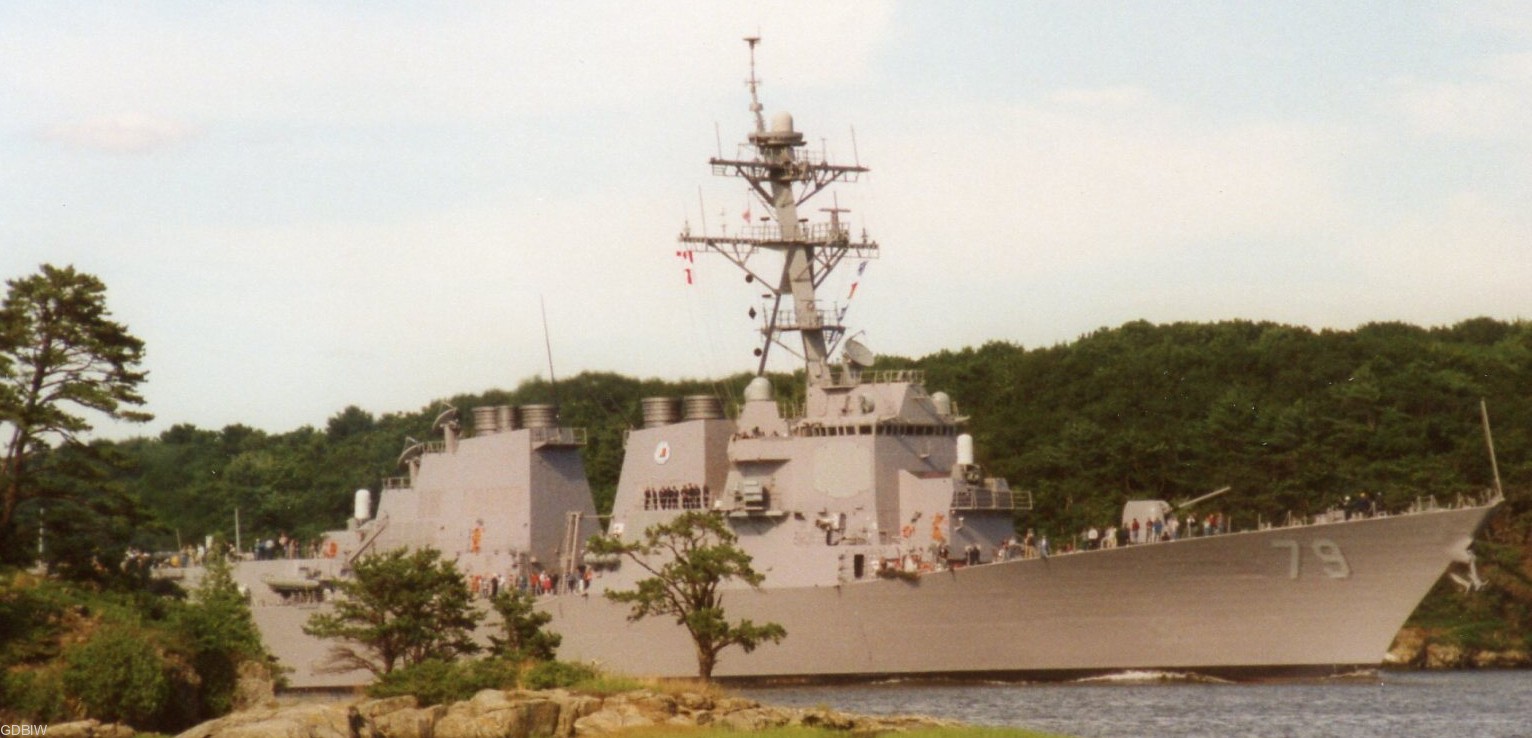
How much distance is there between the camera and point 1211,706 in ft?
113

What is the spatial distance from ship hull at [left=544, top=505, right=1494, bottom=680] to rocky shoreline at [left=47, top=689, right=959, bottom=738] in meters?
11.4

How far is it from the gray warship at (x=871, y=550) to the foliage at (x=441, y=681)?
1191 cm

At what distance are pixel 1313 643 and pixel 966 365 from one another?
118 feet

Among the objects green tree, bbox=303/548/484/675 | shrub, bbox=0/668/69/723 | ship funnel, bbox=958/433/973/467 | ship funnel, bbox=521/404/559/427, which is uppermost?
ship funnel, bbox=521/404/559/427

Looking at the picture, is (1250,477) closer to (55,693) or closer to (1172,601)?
Answer: (1172,601)

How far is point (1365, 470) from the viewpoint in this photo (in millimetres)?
59906

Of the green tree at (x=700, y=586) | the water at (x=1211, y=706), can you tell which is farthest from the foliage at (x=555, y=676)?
the water at (x=1211, y=706)

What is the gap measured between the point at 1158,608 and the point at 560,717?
15.2 meters

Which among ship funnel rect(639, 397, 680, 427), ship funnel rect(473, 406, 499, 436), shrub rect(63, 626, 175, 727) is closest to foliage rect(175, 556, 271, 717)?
shrub rect(63, 626, 175, 727)

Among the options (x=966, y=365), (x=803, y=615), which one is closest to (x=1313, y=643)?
(x=803, y=615)

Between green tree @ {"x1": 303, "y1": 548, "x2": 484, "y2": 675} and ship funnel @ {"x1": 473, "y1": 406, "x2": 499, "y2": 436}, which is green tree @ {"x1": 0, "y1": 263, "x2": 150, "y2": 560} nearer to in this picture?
green tree @ {"x1": 303, "y1": 548, "x2": 484, "y2": 675}

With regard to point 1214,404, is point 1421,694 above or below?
below

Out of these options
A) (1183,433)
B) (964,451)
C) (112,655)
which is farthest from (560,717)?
(1183,433)

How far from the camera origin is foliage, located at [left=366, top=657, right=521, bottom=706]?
97.0ft
